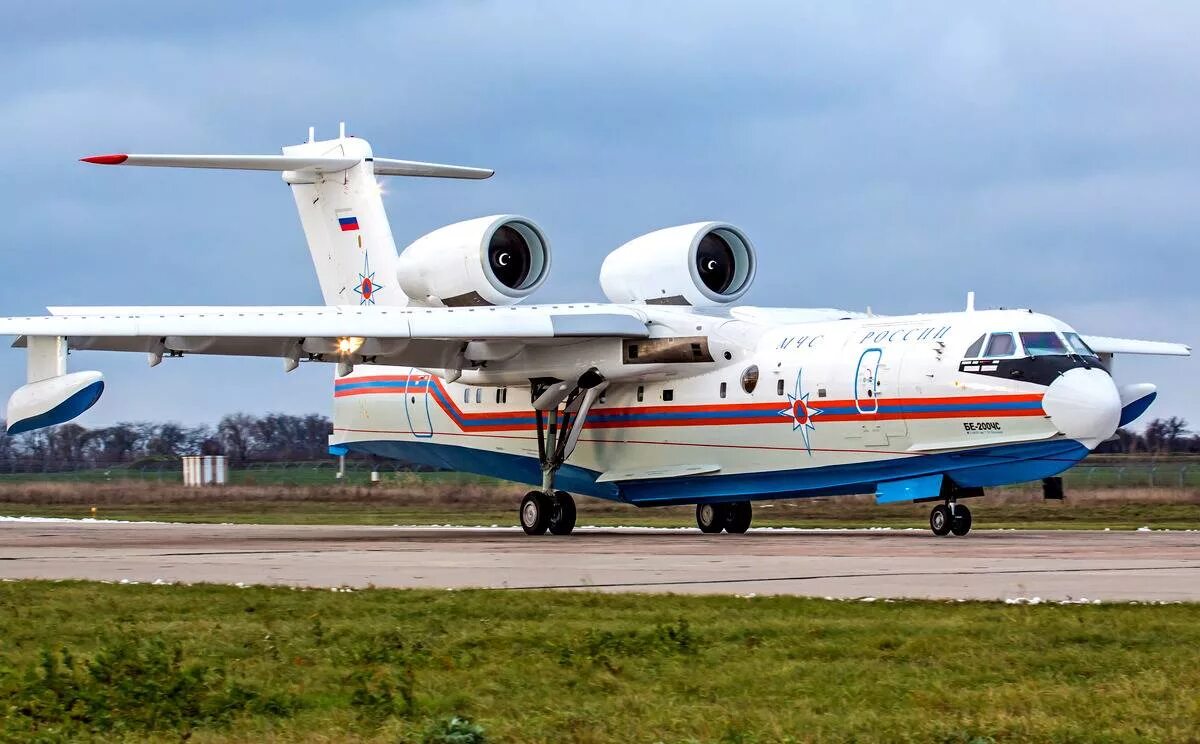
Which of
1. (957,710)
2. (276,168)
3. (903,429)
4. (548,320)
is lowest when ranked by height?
(957,710)

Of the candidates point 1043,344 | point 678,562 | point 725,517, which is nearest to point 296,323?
point 725,517

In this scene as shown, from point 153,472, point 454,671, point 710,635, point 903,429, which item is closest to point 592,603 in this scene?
point 710,635

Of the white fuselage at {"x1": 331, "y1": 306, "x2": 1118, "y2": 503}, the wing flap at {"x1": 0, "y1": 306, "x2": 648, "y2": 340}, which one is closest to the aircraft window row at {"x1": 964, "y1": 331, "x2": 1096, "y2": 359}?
the white fuselage at {"x1": 331, "y1": 306, "x2": 1118, "y2": 503}

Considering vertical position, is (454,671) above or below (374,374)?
below

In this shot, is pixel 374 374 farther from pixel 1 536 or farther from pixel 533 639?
pixel 533 639

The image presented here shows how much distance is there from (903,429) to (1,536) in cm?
1351

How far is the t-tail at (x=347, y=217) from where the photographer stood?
30797mm

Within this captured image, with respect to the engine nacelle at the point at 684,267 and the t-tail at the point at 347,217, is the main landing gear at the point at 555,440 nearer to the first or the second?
the engine nacelle at the point at 684,267

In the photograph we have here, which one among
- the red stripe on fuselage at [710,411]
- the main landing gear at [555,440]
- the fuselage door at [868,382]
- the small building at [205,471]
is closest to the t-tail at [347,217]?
the red stripe on fuselage at [710,411]

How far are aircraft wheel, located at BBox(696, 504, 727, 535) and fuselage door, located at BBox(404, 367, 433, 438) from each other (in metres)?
5.75

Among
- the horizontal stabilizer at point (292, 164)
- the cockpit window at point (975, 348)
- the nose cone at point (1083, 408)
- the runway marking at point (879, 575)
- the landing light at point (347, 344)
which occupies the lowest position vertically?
the runway marking at point (879, 575)

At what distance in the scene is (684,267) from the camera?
26969 millimetres

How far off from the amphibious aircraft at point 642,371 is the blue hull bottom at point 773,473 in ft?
0.13

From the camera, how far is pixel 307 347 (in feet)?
81.3
